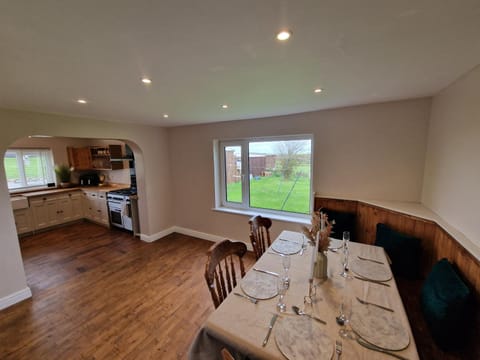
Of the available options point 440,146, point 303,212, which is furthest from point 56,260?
point 440,146

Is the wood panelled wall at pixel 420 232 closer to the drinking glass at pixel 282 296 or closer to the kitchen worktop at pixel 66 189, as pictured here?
the drinking glass at pixel 282 296

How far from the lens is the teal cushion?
1.21 m

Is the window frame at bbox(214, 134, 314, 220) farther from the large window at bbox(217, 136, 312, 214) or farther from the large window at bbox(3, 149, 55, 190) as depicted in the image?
the large window at bbox(3, 149, 55, 190)

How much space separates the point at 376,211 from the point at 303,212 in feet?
3.48

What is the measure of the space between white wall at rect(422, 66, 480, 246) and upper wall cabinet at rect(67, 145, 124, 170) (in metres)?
5.73

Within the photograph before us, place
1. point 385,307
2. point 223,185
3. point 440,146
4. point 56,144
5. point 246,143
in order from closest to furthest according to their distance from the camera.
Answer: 1. point 385,307
2. point 440,146
3. point 246,143
4. point 223,185
5. point 56,144

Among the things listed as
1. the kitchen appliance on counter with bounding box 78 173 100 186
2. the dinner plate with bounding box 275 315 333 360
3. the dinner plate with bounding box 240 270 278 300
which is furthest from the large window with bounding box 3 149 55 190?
the dinner plate with bounding box 275 315 333 360

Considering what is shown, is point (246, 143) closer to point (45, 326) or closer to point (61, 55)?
point (61, 55)

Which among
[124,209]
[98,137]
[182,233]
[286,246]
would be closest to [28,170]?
[124,209]

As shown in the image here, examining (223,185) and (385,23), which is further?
(223,185)

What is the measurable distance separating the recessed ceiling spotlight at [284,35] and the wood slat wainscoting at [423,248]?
1761 mm

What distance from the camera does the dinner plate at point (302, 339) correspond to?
95 centimetres

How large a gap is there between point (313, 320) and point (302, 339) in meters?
0.15

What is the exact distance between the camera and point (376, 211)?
236cm
